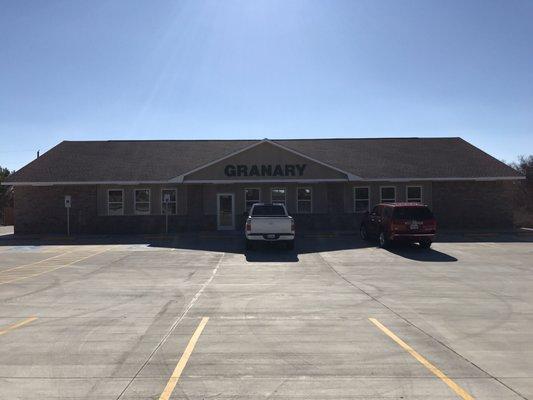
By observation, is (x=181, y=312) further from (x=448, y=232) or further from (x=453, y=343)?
(x=448, y=232)

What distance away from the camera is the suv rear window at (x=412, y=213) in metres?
21.3

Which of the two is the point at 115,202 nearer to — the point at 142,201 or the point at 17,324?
the point at 142,201

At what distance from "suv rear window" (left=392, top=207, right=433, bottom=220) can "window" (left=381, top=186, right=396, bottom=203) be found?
→ 9269 millimetres

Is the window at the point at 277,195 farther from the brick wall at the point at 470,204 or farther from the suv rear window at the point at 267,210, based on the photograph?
the brick wall at the point at 470,204

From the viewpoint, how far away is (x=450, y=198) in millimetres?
30484

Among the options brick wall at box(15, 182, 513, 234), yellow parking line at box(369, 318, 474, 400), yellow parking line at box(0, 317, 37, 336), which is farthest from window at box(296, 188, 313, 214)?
yellow parking line at box(0, 317, 37, 336)

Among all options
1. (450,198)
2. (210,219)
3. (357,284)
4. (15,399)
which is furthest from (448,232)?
(15,399)

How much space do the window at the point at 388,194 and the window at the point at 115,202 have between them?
14.6m

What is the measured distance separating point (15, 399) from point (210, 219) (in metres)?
24.5

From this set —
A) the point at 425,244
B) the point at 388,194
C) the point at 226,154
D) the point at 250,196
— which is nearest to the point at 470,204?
the point at 388,194

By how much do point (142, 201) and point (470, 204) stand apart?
60.2 feet

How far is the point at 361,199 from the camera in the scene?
99.9 feet

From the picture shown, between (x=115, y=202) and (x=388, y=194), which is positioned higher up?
(x=388, y=194)

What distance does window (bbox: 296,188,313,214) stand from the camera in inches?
1186
